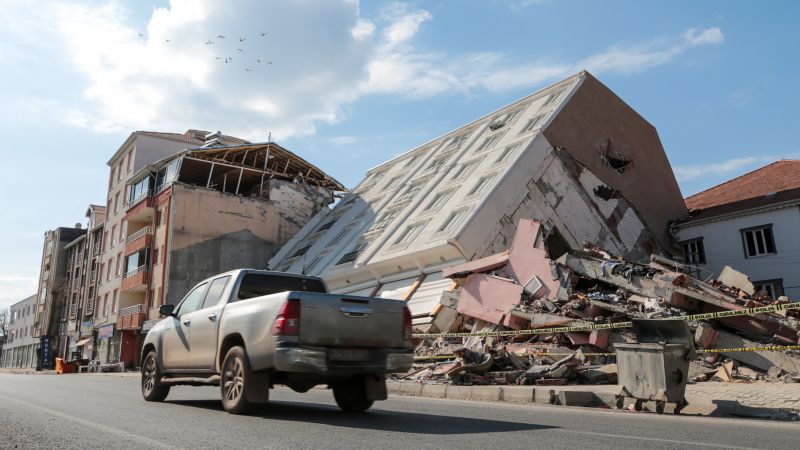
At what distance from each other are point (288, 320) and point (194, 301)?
2791 mm

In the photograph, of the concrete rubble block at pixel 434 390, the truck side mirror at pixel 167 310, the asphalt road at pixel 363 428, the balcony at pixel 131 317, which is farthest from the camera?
the balcony at pixel 131 317

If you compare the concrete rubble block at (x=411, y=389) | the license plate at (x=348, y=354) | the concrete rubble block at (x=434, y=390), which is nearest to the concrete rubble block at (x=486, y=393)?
the concrete rubble block at (x=434, y=390)

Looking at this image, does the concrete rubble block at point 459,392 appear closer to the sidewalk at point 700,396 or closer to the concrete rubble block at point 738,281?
the sidewalk at point 700,396

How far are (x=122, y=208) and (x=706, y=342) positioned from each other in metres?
43.1

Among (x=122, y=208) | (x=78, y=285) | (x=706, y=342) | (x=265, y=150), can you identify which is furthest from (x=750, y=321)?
(x=78, y=285)

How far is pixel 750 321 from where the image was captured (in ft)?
45.7

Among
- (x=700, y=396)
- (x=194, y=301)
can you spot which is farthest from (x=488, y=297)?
(x=194, y=301)

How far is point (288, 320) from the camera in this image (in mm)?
6441

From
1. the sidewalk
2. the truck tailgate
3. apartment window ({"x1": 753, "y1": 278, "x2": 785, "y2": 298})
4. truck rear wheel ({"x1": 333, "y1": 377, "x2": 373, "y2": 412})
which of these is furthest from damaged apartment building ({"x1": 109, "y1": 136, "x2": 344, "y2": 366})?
the truck tailgate

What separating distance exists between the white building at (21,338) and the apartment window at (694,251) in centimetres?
6723

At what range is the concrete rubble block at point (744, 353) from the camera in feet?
38.6

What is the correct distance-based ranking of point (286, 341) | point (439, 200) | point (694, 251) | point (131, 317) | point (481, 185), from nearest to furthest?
point (286, 341) → point (481, 185) → point (439, 200) → point (694, 251) → point (131, 317)

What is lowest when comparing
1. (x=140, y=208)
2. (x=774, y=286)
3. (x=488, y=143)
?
(x=774, y=286)

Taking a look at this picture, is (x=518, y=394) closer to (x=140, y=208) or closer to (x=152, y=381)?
(x=152, y=381)
